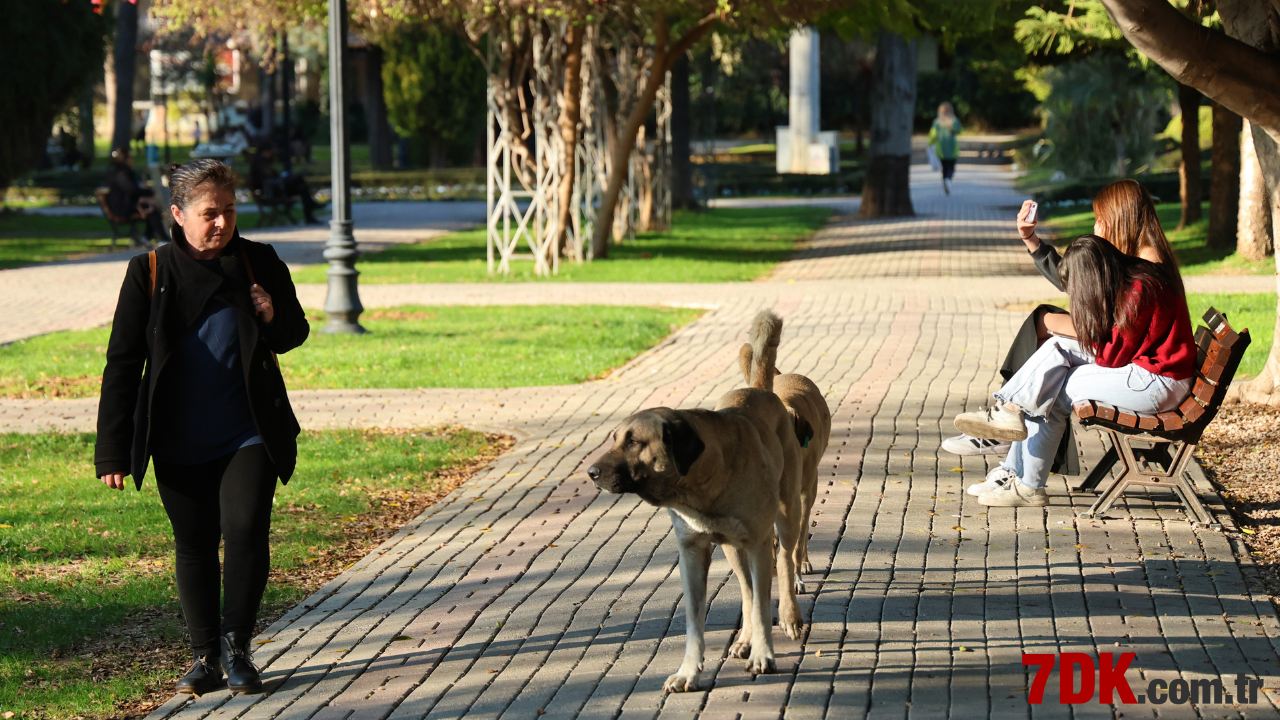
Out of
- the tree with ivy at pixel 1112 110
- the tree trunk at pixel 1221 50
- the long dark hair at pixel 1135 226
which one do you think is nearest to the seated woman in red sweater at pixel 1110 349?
the long dark hair at pixel 1135 226

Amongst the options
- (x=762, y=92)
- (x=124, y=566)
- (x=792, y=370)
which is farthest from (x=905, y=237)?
(x=762, y=92)

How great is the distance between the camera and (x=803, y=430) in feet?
15.9

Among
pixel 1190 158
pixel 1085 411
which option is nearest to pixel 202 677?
pixel 1085 411

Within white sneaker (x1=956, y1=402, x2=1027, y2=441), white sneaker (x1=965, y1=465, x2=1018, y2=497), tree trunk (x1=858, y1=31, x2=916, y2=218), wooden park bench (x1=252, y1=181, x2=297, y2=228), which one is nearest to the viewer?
white sneaker (x1=956, y1=402, x2=1027, y2=441)

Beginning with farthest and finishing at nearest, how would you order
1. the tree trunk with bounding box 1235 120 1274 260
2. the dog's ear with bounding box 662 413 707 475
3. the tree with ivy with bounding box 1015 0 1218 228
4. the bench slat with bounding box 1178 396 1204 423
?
the tree with ivy with bounding box 1015 0 1218 228, the tree trunk with bounding box 1235 120 1274 260, the bench slat with bounding box 1178 396 1204 423, the dog's ear with bounding box 662 413 707 475

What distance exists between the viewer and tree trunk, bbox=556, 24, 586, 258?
61.2ft

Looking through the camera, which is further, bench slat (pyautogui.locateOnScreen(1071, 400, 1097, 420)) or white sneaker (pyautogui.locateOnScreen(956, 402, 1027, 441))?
white sneaker (pyautogui.locateOnScreen(956, 402, 1027, 441))

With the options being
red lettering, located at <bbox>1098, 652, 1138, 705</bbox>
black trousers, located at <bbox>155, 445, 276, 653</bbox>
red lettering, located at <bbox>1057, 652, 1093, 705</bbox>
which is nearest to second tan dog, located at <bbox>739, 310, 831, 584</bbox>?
red lettering, located at <bbox>1057, 652, 1093, 705</bbox>

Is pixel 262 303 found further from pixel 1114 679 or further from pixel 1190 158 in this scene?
pixel 1190 158

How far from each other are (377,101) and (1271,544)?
42831 mm

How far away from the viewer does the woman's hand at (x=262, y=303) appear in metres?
4.43

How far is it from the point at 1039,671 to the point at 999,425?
2212mm

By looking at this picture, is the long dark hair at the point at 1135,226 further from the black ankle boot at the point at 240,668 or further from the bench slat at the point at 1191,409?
the black ankle boot at the point at 240,668

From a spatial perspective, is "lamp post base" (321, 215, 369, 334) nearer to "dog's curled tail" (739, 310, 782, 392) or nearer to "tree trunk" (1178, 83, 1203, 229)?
"dog's curled tail" (739, 310, 782, 392)
